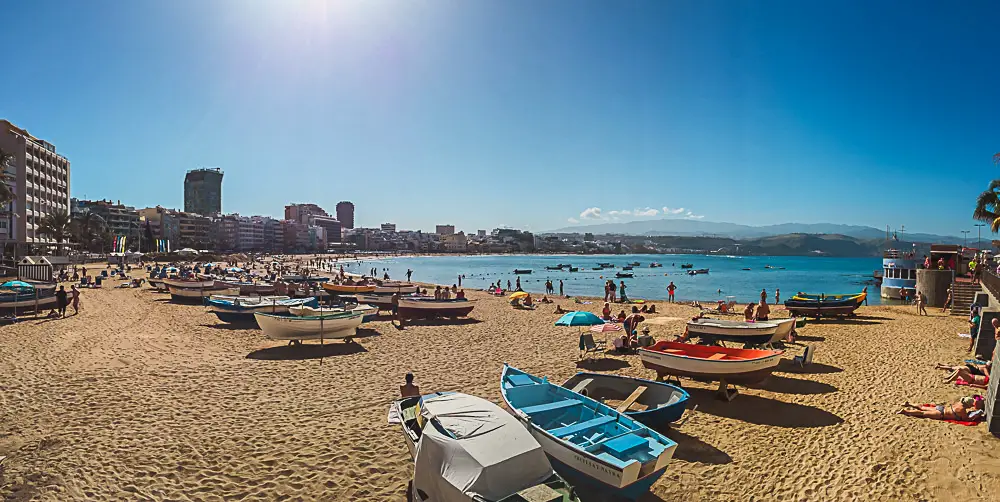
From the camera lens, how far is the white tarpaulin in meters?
4.90

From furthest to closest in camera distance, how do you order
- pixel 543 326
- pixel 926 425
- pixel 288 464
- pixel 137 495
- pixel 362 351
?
pixel 543 326
pixel 362 351
pixel 926 425
pixel 288 464
pixel 137 495

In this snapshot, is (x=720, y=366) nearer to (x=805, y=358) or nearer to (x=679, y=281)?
(x=805, y=358)

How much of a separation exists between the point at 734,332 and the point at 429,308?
12408mm

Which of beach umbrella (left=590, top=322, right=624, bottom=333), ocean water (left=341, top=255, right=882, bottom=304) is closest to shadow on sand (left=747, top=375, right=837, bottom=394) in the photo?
beach umbrella (left=590, top=322, right=624, bottom=333)

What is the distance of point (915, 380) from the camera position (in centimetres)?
1177

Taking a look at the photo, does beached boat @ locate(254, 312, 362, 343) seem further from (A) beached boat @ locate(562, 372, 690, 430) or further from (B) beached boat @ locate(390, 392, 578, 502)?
(B) beached boat @ locate(390, 392, 578, 502)

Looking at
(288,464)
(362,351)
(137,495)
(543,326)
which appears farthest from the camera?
(543,326)

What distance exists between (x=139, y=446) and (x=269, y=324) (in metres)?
8.22

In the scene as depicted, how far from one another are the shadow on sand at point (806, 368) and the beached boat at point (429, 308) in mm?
13200

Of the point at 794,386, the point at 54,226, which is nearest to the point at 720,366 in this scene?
the point at 794,386

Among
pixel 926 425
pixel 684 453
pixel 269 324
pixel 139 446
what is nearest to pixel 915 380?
pixel 926 425

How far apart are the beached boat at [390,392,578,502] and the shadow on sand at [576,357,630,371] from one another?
816 centimetres

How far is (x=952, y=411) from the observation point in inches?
353

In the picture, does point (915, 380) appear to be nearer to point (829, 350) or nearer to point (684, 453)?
point (829, 350)
